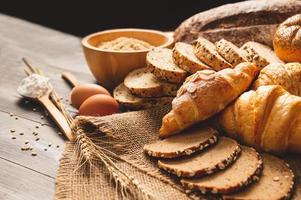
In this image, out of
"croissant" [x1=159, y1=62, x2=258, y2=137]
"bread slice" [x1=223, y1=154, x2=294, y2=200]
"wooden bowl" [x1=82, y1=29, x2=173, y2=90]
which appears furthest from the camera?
"wooden bowl" [x1=82, y1=29, x2=173, y2=90]

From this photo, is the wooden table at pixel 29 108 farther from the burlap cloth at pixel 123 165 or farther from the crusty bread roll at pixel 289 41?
the crusty bread roll at pixel 289 41

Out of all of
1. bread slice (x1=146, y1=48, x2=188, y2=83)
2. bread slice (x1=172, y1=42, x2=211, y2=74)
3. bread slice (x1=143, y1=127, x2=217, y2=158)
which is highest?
bread slice (x1=172, y1=42, x2=211, y2=74)

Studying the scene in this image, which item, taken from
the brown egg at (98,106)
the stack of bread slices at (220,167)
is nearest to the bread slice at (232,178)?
the stack of bread slices at (220,167)

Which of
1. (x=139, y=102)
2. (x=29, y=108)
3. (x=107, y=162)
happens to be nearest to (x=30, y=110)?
(x=29, y=108)

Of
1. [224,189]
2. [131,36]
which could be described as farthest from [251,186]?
[131,36]

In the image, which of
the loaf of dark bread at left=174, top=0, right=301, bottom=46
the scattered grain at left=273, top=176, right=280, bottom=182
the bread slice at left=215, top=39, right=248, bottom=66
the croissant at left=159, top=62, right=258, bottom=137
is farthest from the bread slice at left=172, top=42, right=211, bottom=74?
the scattered grain at left=273, top=176, right=280, bottom=182

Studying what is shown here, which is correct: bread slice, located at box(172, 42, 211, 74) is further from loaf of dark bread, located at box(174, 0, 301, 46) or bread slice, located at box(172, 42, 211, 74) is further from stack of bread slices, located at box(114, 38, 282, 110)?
loaf of dark bread, located at box(174, 0, 301, 46)
